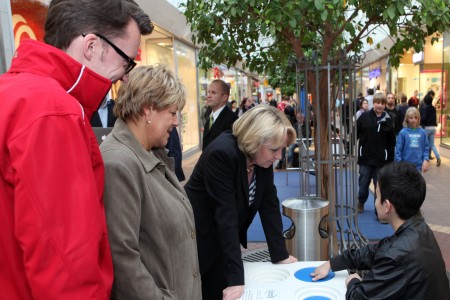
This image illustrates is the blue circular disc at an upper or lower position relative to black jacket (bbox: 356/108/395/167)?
lower

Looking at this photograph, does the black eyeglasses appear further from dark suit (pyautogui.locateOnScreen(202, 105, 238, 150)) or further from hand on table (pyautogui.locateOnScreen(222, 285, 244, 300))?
dark suit (pyautogui.locateOnScreen(202, 105, 238, 150))

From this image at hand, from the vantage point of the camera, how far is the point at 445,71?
1284cm

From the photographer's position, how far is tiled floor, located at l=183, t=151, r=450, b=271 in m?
5.10

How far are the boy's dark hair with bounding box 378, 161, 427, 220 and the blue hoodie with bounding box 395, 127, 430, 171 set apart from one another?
4.41 metres

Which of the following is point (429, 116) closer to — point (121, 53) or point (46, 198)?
point (121, 53)

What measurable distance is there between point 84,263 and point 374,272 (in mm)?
1504

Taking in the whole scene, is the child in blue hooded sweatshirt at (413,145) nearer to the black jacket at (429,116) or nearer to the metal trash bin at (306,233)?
the metal trash bin at (306,233)

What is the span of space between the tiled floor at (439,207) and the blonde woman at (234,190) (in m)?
2.46

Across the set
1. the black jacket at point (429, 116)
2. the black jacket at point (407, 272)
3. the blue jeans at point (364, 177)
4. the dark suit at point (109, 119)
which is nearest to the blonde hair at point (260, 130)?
the black jacket at point (407, 272)

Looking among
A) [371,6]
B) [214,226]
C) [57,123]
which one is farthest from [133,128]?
[371,6]

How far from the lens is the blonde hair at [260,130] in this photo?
2.21m

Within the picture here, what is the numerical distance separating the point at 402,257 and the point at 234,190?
0.89 meters

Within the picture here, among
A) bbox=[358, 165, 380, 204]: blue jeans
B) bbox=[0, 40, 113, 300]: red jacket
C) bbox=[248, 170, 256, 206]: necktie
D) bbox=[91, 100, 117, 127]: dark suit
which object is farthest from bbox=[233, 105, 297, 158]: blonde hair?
bbox=[358, 165, 380, 204]: blue jeans

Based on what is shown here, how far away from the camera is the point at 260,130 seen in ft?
7.23
